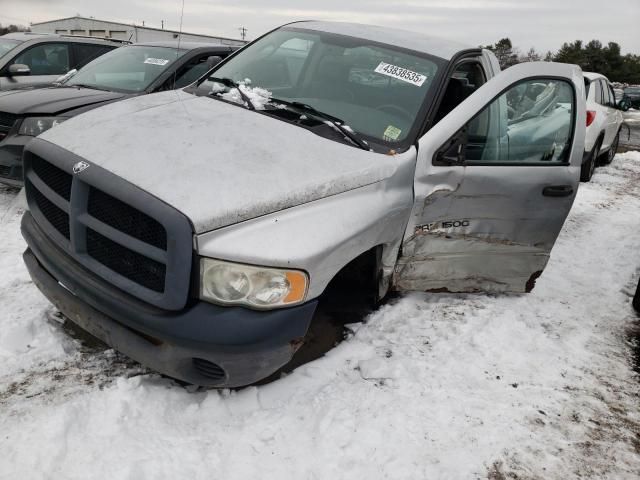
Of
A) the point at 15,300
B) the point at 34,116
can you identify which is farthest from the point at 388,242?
the point at 34,116

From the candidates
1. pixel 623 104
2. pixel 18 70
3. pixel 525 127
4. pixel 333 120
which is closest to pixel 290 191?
pixel 333 120

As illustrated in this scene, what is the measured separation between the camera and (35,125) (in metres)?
4.80

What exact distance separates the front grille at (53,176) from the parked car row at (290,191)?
1 centimetres

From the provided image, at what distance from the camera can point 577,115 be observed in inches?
140

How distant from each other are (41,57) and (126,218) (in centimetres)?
673

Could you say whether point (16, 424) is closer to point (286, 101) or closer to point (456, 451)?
point (456, 451)

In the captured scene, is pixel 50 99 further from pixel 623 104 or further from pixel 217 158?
pixel 623 104

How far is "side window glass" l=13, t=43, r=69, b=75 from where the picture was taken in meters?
7.30

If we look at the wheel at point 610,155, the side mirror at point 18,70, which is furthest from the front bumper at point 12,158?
the wheel at point 610,155

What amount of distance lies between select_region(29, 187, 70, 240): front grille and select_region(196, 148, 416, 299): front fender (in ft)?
3.09

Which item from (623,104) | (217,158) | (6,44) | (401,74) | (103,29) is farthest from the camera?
(103,29)

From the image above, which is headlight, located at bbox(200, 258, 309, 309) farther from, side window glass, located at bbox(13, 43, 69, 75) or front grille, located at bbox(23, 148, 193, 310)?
side window glass, located at bbox(13, 43, 69, 75)

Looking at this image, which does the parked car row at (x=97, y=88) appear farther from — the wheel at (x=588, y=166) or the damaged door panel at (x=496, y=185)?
the wheel at (x=588, y=166)

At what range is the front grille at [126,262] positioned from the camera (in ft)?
7.20
